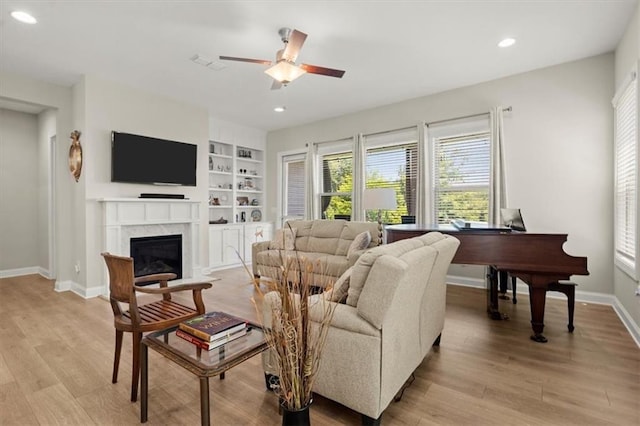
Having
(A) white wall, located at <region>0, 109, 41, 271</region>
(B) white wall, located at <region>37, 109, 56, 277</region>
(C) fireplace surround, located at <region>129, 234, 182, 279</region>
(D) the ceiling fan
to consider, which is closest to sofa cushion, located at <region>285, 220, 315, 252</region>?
(C) fireplace surround, located at <region>129, 234, 182, 279</region>

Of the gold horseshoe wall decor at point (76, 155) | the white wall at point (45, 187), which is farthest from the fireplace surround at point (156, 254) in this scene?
the white wall at point (45, 187)

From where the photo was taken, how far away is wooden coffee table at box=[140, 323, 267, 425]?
53.6 inches

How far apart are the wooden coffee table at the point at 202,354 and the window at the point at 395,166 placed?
3.84m

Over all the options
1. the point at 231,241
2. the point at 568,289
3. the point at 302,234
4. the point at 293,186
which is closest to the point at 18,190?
the point at 231,241

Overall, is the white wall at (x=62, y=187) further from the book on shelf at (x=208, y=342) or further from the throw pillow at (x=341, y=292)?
the throw pillow at (x=341, y=292)

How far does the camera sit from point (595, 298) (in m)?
3.70

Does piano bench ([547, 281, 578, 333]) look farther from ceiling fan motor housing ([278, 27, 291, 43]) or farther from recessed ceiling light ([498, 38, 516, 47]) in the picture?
ceiling fan motor housing ([278, 27, 291, 43])

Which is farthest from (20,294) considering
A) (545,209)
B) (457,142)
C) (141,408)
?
(545,209)

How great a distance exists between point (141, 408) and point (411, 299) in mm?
1594

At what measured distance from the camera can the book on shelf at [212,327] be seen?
160cm

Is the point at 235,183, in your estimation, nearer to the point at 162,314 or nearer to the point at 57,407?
the point at 162,314

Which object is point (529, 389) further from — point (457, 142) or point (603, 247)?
point (457, 142)

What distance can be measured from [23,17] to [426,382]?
4.61 m

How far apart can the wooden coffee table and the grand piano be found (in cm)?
206
